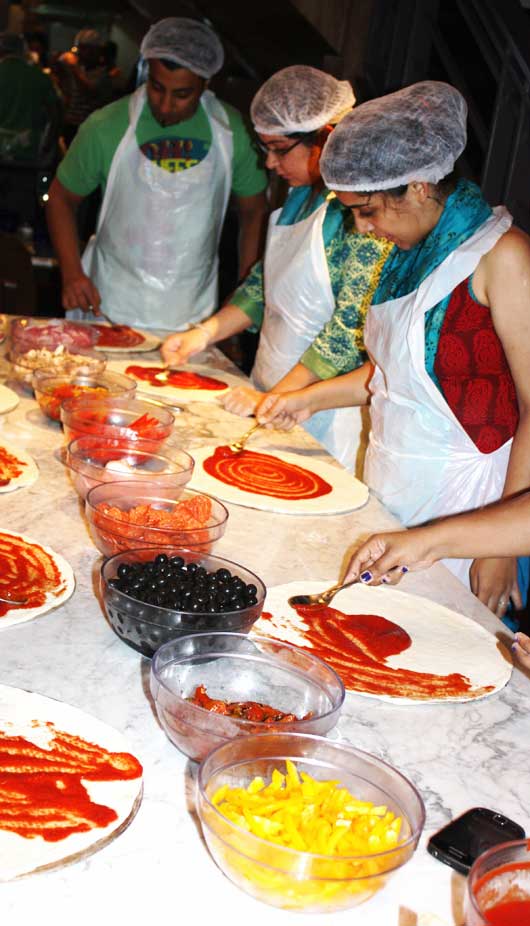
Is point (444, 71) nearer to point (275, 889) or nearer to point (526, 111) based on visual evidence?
point (526, 111)

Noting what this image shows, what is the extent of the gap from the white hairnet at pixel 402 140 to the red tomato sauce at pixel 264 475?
67 cm

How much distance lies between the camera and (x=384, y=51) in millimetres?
5309

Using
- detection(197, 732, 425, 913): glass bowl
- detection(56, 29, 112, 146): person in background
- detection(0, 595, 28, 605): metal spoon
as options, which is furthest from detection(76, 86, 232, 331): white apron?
detection(56, 29, 112, 146): person in background

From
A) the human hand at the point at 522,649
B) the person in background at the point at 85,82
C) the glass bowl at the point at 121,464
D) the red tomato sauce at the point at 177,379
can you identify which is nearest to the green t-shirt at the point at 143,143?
the red tomato sauce at the point at 177,379

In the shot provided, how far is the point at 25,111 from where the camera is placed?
709 centimetres

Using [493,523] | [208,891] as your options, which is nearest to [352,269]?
[493,523]

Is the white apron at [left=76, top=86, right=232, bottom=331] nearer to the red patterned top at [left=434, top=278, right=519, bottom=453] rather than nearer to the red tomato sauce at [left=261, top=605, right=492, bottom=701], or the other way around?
the red patterned top at [left=434, top=278, right=519, bottom=453]

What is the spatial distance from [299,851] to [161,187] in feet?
11.6

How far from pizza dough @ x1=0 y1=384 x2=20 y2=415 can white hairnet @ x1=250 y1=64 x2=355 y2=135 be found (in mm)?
1176

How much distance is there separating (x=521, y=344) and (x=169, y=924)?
1530 mm

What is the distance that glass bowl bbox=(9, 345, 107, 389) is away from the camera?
284cm

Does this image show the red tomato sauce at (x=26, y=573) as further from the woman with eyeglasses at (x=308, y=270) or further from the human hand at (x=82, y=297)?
the human hand at (x=82, y=297)

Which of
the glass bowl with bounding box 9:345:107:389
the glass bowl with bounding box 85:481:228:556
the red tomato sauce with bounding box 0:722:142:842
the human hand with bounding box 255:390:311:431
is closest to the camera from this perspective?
the red tomato sauce with bounding box 0:722:142:842

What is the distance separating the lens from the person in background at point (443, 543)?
174cm
